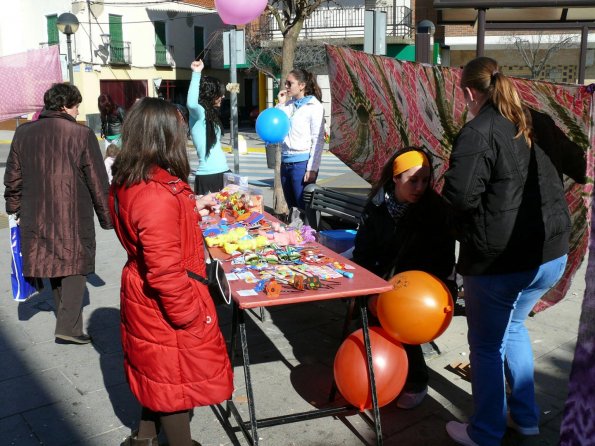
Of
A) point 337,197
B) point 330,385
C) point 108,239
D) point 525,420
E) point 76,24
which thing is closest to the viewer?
point 525,420

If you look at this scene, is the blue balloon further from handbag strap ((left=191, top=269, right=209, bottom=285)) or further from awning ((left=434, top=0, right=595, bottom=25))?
handbag strap ((left=191, top=269, right=209, bottom=285))

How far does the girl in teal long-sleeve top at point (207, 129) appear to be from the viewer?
571cm

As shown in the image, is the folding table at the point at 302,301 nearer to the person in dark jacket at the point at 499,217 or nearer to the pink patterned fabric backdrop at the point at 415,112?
the person in dark jacket at the point at 499,217

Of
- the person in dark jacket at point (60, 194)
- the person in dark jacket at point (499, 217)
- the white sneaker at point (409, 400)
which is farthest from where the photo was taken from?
the person in dark jacket at point (60, 194)

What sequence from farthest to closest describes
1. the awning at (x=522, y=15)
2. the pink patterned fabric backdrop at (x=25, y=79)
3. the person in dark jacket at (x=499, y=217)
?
1. the pink patterned fabric backdrop at (x=25, y=79)
2. the awning at (x=522, y=15)
3. the person in dark jacket at (x=499, y=217)

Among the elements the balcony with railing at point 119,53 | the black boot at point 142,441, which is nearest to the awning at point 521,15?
the black boot at point 142,441

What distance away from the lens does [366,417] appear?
3682mm

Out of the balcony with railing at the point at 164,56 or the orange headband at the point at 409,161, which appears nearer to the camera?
the orange headband at the point at 409,161

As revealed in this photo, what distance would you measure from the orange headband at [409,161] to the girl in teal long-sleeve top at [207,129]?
2.41 m

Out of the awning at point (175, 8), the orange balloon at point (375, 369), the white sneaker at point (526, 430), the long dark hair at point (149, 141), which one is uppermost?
the awning at point (175, 8)

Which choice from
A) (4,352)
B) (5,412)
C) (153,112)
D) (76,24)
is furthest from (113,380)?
(76,24)

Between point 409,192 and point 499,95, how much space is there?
90cm

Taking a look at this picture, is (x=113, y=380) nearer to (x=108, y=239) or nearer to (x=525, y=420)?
(x=525, y=420)

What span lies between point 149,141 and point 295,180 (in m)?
3.88
